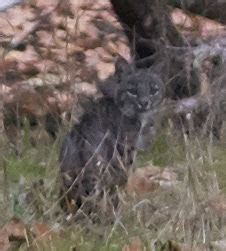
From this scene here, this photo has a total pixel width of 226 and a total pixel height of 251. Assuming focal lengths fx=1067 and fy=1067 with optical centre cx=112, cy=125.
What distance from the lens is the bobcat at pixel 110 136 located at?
5.62 m

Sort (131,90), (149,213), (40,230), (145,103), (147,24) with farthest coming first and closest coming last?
(147,24) < (145,103) < (131,90) < (149,213) < (40,230)

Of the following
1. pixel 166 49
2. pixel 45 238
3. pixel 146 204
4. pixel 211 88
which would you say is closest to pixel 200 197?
pixel 146 204

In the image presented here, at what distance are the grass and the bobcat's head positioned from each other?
43cm

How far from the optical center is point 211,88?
746cm

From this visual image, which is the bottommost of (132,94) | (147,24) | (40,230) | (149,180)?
(147,24)

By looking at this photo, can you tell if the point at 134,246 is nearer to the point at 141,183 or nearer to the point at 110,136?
the point at 141,183

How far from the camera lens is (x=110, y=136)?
6074mm

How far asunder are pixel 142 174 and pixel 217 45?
73.8 inches

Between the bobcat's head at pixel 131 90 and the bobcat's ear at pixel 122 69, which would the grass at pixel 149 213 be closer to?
the bobcat's head at pixel 131 90

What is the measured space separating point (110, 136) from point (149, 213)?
0.90 meters

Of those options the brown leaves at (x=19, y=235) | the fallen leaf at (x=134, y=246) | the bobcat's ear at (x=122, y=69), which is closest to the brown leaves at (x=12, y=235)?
the brown leaves at (x=19, y=235)

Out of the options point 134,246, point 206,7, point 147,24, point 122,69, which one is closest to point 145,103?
point 122,69

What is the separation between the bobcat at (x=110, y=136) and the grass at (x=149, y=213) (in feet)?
0.48

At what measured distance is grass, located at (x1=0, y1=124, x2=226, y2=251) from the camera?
4.75 m
